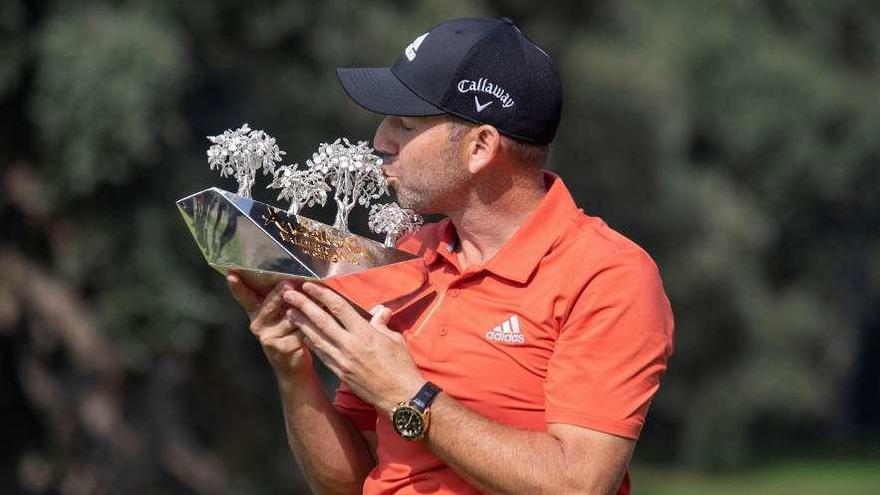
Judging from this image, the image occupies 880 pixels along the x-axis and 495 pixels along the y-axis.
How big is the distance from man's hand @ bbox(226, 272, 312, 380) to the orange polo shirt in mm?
243

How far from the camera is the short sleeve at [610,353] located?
331 cm

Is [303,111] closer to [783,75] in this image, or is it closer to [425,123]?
[425,123]

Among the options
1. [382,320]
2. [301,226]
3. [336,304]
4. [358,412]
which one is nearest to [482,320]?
[382,320]

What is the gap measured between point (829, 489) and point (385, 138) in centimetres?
3781

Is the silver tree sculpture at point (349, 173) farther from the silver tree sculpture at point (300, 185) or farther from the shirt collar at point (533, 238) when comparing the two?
the shirt collar at point (533, 238)

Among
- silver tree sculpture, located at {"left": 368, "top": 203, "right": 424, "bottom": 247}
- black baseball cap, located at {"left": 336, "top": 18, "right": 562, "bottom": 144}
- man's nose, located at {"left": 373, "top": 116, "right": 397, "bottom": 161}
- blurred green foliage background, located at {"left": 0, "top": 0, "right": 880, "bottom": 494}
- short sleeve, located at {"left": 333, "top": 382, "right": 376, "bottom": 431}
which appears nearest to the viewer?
black baseball cap, located at {"left": 336, "top": 18, "right": 562, "bottom": 144}

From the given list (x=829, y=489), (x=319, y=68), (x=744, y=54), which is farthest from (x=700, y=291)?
(x=319, y=68)

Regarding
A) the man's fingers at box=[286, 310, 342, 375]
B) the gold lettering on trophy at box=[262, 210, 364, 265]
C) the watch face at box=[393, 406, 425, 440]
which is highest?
the gold lettering on trophy at box=[262, 210, 364, 265]

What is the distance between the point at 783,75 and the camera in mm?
36750

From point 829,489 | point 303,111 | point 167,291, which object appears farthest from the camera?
point 829,489

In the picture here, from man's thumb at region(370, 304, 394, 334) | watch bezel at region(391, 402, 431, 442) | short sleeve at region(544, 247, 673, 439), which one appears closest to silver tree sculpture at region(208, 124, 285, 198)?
man's thumb at region(370, 304, 394, 334)

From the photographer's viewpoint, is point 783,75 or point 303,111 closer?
point 303,111

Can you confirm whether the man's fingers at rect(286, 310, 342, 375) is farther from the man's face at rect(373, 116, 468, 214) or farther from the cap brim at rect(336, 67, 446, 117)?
the cap brim at rect(336, 67, 446, 117)

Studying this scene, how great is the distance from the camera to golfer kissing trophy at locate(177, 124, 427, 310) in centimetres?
341
